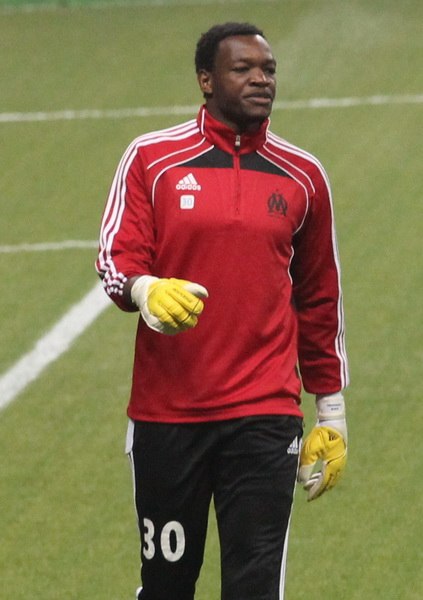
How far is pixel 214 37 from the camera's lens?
19.6ft

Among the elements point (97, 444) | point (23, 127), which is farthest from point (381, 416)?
point (23, 127)

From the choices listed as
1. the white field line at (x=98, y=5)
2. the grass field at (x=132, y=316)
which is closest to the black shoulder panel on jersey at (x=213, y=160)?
the grass field at (x=132, y=316)

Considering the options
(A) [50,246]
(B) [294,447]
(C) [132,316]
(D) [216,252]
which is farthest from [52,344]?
(D) [216,252]

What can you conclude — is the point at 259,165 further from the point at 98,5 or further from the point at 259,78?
the point at 98,5

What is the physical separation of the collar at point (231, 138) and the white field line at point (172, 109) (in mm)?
10195

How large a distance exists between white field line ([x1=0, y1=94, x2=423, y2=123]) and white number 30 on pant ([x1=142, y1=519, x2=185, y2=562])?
10.4 metres

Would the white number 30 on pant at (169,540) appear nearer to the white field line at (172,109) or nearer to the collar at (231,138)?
the collar at (231,138)

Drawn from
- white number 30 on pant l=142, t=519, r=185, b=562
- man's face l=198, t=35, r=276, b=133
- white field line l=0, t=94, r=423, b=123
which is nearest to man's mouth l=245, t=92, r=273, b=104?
man's face l=198, t=35, r=276, b=133

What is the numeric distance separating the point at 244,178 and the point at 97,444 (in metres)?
3.66

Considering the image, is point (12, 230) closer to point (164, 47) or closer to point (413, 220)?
point (413, 220)

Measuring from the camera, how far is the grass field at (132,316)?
798 centimetres

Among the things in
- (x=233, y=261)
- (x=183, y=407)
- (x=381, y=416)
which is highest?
(x=233, y=261)

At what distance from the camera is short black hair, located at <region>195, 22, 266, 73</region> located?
5.95 m

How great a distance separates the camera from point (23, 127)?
16.0m
